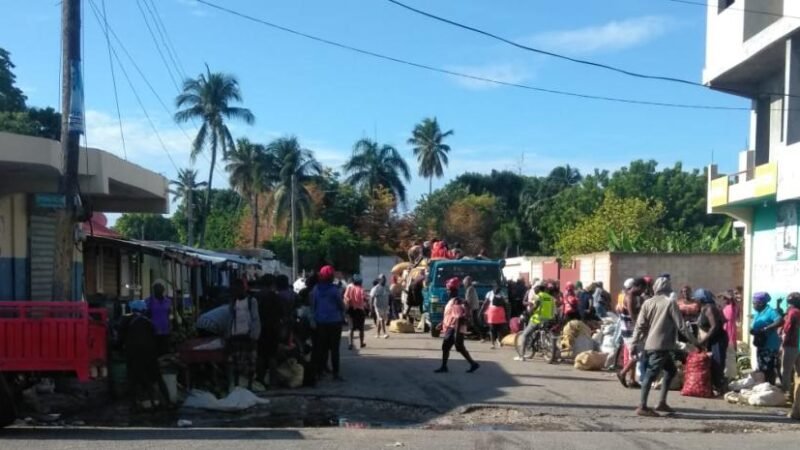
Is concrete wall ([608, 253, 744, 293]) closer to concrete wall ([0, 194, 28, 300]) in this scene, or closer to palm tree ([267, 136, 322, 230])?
concrete wall ([0, 194, 28, 300])

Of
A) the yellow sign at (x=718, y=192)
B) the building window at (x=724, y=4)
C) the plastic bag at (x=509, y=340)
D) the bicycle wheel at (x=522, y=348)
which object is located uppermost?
the building window at (x=724, y=4)

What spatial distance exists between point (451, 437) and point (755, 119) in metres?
15.6

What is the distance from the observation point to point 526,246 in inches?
2926

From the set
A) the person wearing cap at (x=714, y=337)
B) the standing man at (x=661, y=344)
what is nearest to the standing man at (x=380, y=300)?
the person wearing cap at (x=714, y=337)

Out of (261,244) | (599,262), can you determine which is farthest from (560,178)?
(599,262)

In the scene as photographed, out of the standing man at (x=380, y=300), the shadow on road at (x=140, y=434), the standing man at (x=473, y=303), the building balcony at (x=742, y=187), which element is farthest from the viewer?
the standing man at (x=380, y=300)

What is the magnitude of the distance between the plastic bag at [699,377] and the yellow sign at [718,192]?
7.33 meters

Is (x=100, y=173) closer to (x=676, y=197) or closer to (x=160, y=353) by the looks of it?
(x=160, y=353)

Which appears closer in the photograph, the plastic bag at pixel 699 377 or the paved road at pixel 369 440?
the paved road at pixel 369 440

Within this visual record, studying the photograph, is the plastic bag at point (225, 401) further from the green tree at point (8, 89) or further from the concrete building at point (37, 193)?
the green tree at point (8, 89)

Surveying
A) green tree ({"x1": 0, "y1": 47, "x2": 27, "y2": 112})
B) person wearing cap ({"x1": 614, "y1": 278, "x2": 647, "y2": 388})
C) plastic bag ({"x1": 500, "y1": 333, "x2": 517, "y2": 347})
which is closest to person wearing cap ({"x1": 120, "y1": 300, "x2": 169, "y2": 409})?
person wearing cap ({"x1": 614, "y1": 278, "x2": 647, "y2": 388})

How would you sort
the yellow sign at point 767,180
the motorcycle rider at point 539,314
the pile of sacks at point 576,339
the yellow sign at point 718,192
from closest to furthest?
the yellow sign at point 767,180, the motorcycle rider at point 539,314, the pile of sacks at point 576,339, the yellow sign at point 718,192

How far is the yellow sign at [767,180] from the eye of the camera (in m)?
16.8

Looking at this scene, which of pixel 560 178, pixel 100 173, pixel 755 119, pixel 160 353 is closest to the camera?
pixel 160 353
